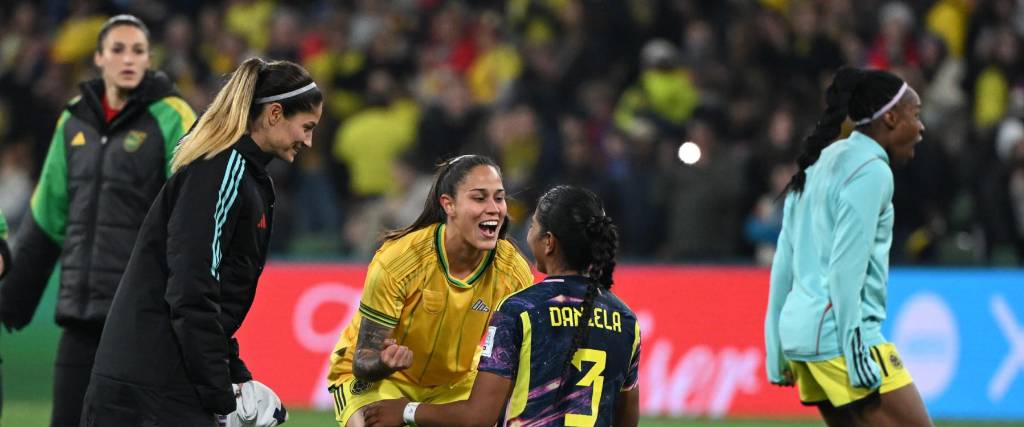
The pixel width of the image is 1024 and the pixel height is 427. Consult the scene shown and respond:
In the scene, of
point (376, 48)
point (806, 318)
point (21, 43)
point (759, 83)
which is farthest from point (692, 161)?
point (21, 43)

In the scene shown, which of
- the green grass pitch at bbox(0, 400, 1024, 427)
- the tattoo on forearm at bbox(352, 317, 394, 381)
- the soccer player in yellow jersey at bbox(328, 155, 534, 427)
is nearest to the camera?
the tattoo on forearm at bbox(352, 317, 394, 381)

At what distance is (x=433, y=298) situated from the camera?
598 cm

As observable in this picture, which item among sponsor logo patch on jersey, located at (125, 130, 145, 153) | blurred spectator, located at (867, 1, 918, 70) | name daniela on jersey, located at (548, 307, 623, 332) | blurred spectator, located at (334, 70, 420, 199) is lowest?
name daniela on jersey, located at (548, 307, 623, 332)

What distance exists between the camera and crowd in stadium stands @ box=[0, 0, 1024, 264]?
12.9 m

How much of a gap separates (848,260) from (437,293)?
5.35 ft

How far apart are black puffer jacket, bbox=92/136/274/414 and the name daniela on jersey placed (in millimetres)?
1063

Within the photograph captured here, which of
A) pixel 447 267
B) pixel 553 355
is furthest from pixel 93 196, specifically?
pixel 553 355

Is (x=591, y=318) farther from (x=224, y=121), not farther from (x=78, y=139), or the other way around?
(x=78, y=139)

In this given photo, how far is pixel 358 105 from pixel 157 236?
434 inches

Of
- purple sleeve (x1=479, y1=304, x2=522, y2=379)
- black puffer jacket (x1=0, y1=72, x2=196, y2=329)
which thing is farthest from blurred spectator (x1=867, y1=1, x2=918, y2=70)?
purple sleeve (x1=479, y1=304, x2=522, y2=379)

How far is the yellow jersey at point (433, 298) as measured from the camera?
592 centimetres

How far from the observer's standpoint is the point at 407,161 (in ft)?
46.5

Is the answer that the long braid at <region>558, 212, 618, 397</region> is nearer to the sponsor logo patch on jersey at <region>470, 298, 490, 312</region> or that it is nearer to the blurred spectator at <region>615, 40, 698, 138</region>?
the sponsor logo patch on jersey at <region>470, 298, 490, 312</region>

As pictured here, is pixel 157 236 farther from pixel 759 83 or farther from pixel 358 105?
pixel 358 105
